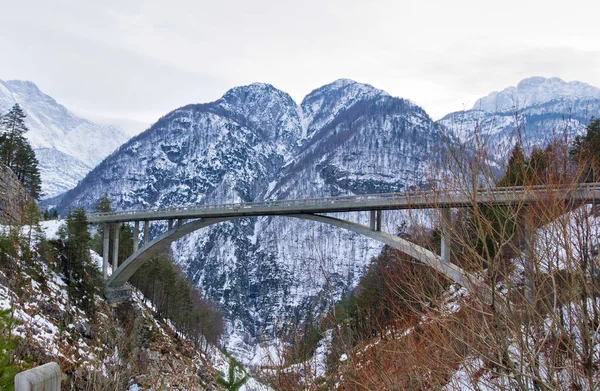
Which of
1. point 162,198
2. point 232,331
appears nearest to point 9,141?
point 232,331

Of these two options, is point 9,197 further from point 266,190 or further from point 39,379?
point 266,190

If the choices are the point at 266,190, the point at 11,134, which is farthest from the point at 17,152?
the point at 266,190

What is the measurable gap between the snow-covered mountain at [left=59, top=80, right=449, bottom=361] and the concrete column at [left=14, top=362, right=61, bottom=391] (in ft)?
222

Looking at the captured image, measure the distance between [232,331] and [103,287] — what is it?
207 ft

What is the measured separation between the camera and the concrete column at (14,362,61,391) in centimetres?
175

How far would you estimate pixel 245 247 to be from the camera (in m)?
128

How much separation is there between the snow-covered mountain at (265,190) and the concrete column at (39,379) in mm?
67568

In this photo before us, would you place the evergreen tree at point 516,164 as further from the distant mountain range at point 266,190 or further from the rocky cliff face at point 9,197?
the distant mountain range at point 266,190

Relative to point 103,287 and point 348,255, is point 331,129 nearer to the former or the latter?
point 348,255

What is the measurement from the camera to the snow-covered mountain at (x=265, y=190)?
340 ft

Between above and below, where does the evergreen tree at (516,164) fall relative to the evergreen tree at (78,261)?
above

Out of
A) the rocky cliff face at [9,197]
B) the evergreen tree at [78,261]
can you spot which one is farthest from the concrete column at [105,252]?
the rocky cliff face at [9,197]

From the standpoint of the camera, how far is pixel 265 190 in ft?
574

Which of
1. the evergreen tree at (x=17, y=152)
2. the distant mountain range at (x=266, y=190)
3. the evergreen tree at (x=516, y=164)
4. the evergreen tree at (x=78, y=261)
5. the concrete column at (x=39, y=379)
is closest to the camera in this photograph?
the concrete column at (x=39, y=379)
